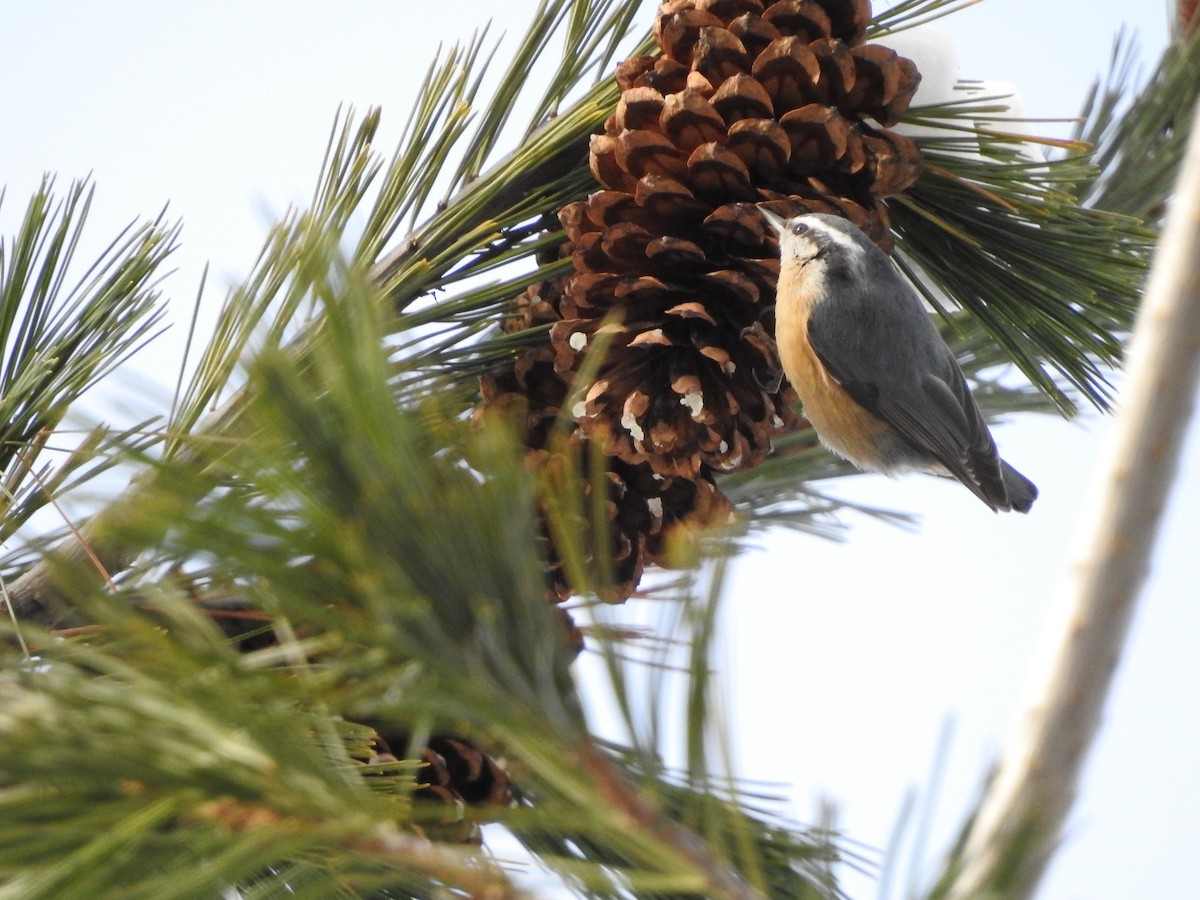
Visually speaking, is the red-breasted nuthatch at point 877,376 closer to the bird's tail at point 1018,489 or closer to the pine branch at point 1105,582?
the bird's tail at point 1018,489

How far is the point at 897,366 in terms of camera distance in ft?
5.64

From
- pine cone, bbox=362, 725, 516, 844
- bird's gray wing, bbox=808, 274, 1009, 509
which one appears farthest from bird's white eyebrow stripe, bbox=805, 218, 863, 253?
pine cone, bbox=362, 725, 516, 844

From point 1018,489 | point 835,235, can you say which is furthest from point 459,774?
point 1018,489

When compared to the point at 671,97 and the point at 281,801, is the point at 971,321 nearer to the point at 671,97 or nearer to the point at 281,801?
the point at 671,97

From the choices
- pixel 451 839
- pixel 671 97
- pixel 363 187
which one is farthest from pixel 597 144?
pixel 451 839

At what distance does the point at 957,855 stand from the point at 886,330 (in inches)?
52.4

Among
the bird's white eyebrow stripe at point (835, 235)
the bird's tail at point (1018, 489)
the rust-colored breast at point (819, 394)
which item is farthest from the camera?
the bird's tail at point (1018, 489)

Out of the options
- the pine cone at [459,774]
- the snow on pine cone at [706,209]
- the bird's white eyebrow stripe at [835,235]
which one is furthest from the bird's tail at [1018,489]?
the pine cone at [459,774]

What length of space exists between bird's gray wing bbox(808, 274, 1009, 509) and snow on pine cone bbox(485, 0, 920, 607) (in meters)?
0.63

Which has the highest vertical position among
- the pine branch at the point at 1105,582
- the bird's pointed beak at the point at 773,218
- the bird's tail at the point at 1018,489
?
the bird's pointed beak at the point at 773,218

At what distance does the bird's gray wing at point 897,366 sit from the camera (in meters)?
1.70

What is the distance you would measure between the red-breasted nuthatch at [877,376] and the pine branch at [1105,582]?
3.77 ft

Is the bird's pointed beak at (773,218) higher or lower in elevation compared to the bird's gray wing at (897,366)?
higher

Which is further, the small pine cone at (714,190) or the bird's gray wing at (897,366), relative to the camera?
the bird's gray wing at (897,366)
